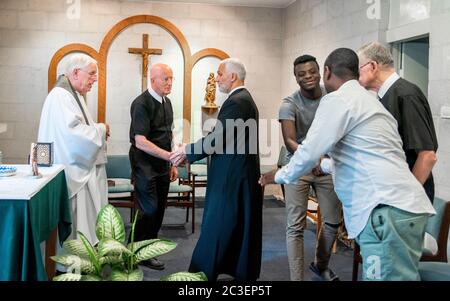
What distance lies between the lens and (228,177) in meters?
2.64

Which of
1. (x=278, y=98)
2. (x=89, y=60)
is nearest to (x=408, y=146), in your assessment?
(x=89, y=60)

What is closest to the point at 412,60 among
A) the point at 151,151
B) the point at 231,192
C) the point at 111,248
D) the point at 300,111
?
the point at 300,111

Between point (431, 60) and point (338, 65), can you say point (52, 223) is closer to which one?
point (338, 65)

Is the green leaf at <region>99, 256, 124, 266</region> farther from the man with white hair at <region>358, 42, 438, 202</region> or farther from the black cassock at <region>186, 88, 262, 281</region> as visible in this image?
the black cassock at <region>186, 88, 262, 281</region>

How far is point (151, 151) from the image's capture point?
3.12m

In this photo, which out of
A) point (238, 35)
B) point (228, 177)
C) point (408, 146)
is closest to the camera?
point (408, 146)

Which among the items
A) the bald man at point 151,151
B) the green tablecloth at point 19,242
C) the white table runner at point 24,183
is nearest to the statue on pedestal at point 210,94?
the bald man at point 151,151

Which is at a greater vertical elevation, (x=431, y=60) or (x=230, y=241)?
(x=431, y=60)

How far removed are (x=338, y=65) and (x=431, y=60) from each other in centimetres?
148

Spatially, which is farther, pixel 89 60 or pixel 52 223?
pixel 89 60

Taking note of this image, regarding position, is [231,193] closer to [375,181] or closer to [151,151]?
[151,151]

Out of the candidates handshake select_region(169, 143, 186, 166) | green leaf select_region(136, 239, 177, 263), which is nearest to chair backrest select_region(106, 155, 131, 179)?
handshake select_region(169, 143, 186, 166)

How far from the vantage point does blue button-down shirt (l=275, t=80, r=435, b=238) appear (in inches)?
66.2

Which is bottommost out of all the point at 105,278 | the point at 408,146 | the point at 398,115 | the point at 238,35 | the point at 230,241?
the point at 230,241
